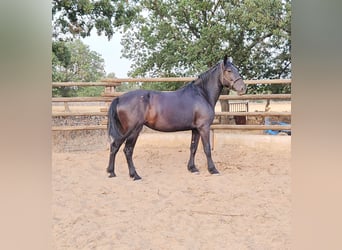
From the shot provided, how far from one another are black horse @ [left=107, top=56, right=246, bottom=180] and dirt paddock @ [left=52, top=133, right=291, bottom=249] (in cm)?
23

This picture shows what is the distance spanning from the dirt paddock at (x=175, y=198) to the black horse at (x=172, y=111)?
23 cm

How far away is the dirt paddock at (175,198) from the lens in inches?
62.3

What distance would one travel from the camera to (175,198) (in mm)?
2172

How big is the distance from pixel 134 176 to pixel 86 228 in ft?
3.03

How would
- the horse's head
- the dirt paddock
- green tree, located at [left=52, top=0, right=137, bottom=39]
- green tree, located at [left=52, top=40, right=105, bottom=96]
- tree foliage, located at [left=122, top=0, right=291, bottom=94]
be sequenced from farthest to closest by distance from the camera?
1. green tree, located at [left=52, top=40, right=105, bottom=96]
2. tree foliage, located at [left=122, top=0, right=291, bottom=94]
3. green tree, located at [left=52, top=0, right=137, bottom=39]
4. the horse's head
5. the dirt paddock

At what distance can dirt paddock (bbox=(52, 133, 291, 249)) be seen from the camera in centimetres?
158

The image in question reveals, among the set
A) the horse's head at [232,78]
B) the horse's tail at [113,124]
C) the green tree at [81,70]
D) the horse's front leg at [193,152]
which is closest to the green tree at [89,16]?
the green tree at [81,70]

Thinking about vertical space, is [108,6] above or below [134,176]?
above

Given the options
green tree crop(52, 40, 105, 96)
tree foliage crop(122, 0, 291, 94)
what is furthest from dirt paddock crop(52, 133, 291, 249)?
green tree crop(52, 40, 105, 96)

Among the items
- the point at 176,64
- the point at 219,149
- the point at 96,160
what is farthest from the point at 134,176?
the point at 176,64

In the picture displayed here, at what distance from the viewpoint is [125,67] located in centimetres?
535

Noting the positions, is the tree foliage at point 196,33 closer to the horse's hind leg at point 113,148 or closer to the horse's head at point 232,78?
the horse's head at point 232,78

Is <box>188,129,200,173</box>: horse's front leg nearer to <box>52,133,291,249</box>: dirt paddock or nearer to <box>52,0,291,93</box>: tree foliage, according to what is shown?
<box>52,133,291,249</box>: dirt paddock
